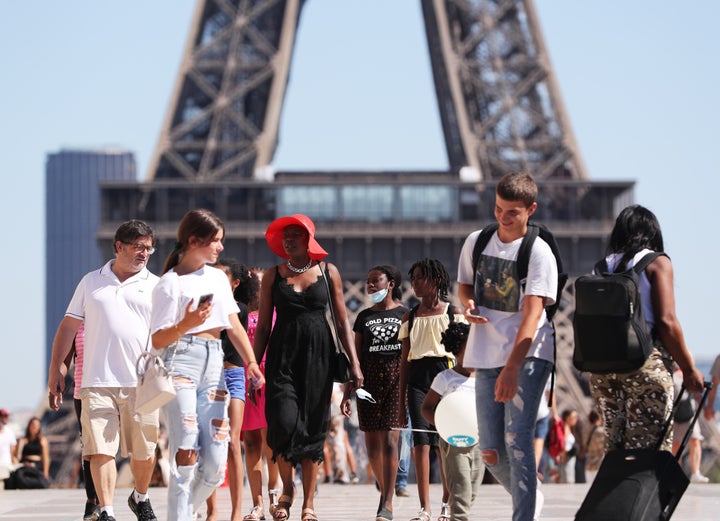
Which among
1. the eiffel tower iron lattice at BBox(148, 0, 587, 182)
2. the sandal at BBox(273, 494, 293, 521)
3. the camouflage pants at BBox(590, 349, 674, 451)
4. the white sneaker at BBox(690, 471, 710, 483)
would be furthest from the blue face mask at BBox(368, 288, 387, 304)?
the eiffel tower iron lattice at BBox(148, 0, 587, 182)

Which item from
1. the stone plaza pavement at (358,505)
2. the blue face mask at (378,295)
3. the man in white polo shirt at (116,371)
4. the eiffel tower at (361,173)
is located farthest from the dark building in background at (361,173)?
the man in white polo shirt at (116,371)

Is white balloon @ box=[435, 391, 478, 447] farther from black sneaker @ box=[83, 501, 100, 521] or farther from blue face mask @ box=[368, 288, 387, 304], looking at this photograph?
black sneaker @ box=[83, 501, 100, 521]

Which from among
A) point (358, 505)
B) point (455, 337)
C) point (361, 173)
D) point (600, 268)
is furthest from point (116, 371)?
point (361, 173)

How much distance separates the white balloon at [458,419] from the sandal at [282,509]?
1.37 metres

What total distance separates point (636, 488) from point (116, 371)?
3.73 metres

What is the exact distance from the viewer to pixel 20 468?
18188 mm

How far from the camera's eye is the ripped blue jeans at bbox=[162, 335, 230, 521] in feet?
26.2

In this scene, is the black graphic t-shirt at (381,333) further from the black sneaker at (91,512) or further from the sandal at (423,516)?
the black sneaker at (91,512)

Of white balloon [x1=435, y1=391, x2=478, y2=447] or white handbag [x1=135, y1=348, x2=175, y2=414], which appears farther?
white balloon [x1=435, y1=391, x2=478, y2=447]

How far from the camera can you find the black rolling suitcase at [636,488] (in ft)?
25.1

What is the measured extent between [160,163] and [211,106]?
314 cm

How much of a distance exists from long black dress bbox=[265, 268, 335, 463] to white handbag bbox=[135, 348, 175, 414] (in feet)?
7.64

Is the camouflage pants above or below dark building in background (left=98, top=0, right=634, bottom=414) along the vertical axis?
below

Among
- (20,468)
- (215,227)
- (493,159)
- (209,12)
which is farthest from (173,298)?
(209,12)
